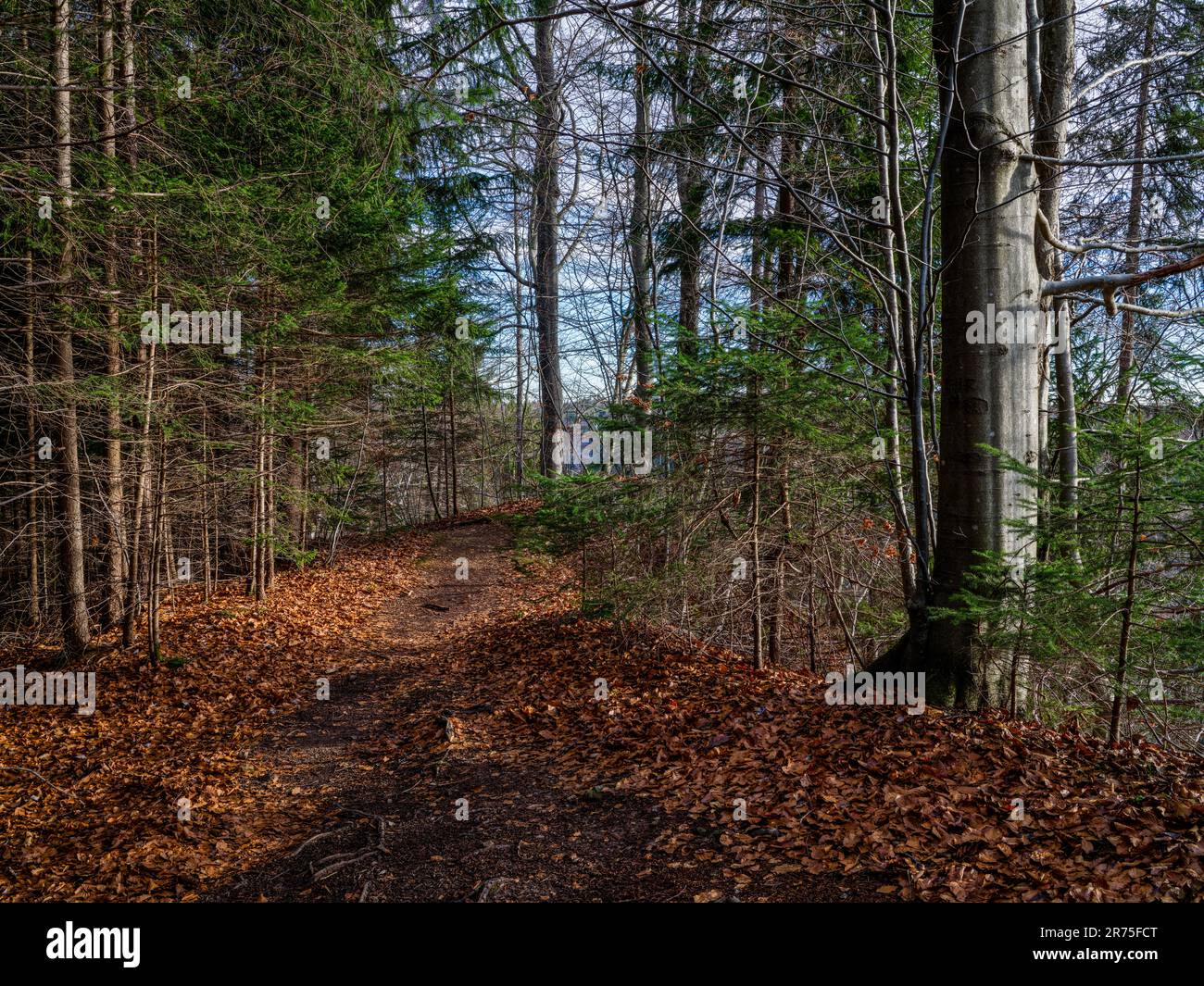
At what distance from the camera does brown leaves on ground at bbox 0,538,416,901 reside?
4.02m

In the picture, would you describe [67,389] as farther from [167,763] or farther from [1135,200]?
[1135,200]

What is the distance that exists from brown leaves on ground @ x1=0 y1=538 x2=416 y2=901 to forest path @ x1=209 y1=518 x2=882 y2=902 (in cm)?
37

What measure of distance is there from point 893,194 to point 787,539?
11.3 ft

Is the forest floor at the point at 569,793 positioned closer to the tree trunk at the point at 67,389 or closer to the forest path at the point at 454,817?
the forest path at the point at 454,817

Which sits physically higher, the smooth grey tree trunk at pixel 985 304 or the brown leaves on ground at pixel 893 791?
the smooth grey tree trunk at pixel 985 304

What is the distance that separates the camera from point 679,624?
7.41m

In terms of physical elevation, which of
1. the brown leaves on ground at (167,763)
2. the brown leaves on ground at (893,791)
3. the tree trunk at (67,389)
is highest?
the tree trunk at (67,389)

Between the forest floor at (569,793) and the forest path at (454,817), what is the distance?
0.07 ft

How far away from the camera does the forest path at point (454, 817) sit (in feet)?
11.0

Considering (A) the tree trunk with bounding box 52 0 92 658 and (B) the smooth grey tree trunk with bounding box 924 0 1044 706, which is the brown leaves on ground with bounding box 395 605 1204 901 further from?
(A) the tree trunk with bounding box 52 0 92 658

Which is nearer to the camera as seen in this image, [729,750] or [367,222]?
[729,750]

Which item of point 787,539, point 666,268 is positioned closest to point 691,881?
point 787,539

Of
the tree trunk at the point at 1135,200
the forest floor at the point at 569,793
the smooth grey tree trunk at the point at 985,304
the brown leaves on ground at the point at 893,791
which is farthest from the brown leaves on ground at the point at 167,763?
the tree trunk at the point at 1135,200
